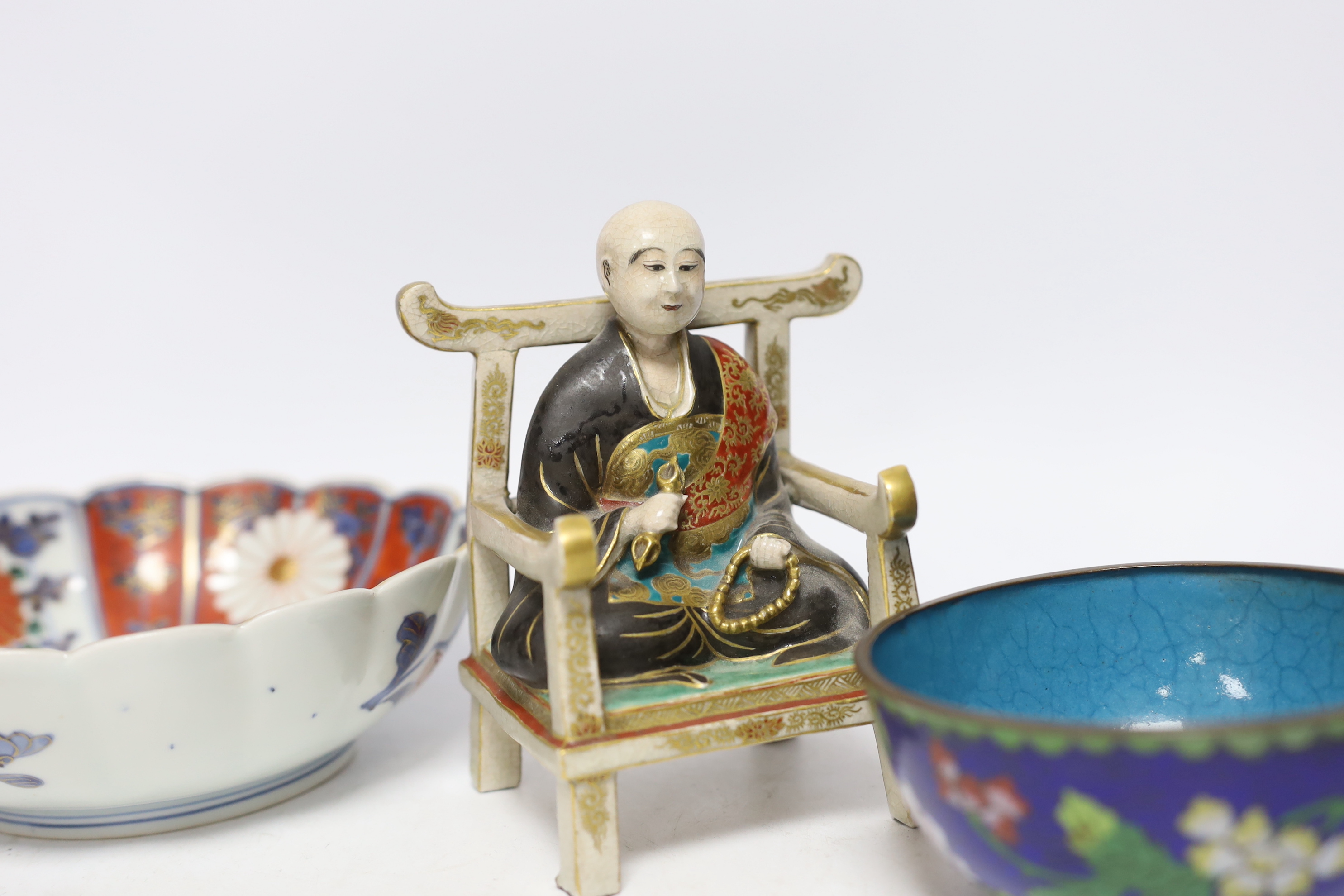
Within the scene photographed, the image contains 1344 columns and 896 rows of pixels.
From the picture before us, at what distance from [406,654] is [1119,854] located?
3.30 ft

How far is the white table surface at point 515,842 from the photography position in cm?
182

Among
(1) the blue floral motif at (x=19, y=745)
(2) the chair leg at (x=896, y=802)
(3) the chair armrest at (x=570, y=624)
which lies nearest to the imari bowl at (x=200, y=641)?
(1) the blue floral motif at (x=19, y=745)

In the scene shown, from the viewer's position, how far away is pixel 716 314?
216cm

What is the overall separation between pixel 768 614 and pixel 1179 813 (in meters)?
0.70

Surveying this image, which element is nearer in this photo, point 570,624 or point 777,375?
point 570,624

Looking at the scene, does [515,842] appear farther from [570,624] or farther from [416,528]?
[416,528]

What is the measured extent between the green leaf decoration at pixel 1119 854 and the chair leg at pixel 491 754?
0.96 m

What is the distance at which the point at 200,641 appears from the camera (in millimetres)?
1757

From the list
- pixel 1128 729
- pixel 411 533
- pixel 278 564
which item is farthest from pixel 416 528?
pixel 1128 729

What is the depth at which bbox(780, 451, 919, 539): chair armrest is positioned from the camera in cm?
188

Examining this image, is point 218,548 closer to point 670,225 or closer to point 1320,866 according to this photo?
point 670,225

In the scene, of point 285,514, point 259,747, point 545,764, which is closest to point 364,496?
point 285,514

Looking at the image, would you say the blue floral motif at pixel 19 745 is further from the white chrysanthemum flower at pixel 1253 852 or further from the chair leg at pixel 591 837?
the white chrysanthemum flower at pixel 1253 852

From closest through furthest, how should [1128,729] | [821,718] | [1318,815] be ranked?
[1318,815] → [1128,729] → [821,718]
